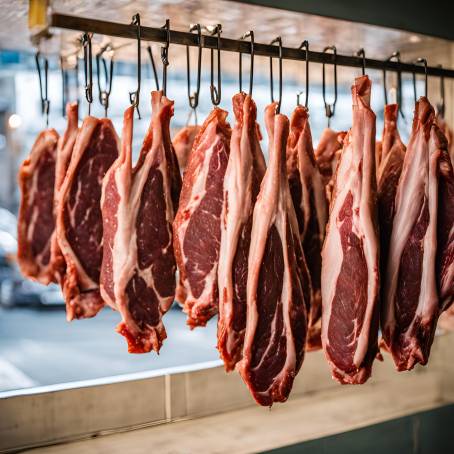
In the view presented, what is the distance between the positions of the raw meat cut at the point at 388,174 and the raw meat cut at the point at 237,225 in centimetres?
45

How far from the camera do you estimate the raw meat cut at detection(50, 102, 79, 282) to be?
222 centimetres

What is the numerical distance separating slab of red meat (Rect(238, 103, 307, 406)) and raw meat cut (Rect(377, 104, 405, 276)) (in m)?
0.35

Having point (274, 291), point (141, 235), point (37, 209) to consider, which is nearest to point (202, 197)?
point (141, 235)

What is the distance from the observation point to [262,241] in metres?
1.77

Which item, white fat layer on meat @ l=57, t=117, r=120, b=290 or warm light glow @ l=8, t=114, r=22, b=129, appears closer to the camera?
white fat layer on meat @ l=57, t=117, r=120, b=290

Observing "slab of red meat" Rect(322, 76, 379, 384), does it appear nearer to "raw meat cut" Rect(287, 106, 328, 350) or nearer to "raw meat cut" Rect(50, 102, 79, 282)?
"raw meat cut" Rect(287, 106, 328, 350)

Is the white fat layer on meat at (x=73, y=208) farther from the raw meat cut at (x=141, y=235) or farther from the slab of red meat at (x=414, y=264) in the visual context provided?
the slab of red meat at (x=414, y=264)

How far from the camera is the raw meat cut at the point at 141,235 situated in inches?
73.4

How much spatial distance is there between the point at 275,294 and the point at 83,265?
65 cm

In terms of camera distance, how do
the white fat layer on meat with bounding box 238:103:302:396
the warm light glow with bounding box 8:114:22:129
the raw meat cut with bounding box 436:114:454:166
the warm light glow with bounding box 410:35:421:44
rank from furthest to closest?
the warm light glow with bounding box 8:114:22:129, the raw meat cut with bounding box 436:114:454:166, the warm light glow with bounding box 410:35:421:44, the white fat layer on meat with bounding box 238:103:302:396

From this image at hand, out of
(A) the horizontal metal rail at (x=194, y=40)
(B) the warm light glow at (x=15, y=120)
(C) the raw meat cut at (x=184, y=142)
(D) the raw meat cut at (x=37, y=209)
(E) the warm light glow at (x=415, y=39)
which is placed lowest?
(B) the warm light glow at (x=15, y=120)

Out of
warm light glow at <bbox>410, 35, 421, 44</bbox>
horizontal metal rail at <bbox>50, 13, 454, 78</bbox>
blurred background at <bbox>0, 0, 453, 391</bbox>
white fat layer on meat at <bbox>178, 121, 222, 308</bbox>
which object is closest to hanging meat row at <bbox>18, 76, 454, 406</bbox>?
white fat layer on meat at <bbox>178, 121, 222, 308</bbox>

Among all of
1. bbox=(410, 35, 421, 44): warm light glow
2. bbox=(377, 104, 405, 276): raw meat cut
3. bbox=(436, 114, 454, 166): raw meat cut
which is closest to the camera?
bbox=(377, 104, 405, 276): raw meat cut

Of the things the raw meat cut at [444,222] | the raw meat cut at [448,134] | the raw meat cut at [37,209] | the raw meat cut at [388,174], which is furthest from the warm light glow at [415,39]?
the raw meat cut at [37,209]
